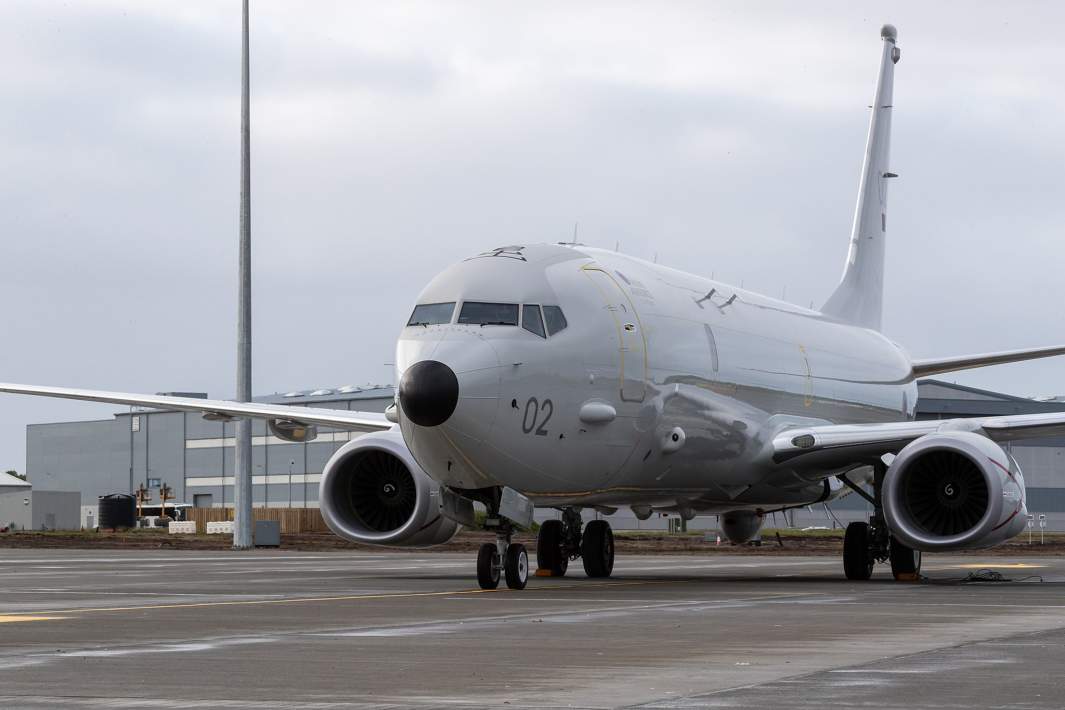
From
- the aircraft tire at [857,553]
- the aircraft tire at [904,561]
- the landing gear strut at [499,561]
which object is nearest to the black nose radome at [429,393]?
the landing gear strut at [499,561]

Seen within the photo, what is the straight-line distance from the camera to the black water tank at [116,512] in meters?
76.6

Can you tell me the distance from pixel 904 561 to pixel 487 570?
25.5 feet

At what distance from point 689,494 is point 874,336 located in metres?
10.6

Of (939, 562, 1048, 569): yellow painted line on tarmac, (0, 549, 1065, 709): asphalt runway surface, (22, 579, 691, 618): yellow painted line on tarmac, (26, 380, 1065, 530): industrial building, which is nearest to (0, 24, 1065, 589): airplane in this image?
(22, 579, 691, 618): yellow painted line on tarmac

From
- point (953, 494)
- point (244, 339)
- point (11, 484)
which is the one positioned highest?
point (244, 339)

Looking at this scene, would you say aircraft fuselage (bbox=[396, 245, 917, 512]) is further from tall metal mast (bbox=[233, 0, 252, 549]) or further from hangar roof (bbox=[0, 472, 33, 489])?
hangar roof (bbox=[0, 472, 33, 489])

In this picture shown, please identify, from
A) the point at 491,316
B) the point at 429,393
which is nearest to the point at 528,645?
the point at 429,393

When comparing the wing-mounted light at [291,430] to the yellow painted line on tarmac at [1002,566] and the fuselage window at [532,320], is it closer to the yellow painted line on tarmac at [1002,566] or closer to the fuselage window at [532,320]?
the fuselage window at [532,320]

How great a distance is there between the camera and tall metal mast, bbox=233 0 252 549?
143 ft

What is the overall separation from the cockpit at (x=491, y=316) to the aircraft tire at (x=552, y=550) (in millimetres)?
5292

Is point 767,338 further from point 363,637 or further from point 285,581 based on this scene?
point 363,637

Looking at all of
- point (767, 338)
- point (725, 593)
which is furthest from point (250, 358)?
point (725, 593)

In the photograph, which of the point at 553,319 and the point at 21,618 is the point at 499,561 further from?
the point at 21,618

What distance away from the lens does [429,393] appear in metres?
18.0
